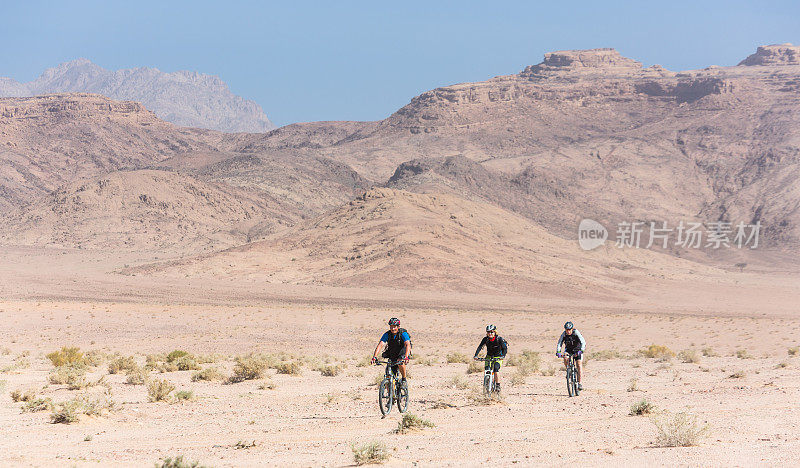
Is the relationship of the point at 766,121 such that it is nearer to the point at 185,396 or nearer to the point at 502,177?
the point at 502,177

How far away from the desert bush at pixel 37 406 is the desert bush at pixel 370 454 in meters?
7.23

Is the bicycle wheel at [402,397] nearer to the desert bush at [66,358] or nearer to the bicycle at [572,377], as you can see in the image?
the bicycle at [572,377]

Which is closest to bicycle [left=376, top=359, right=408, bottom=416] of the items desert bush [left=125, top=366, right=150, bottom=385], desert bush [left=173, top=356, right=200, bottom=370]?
desert bush [left=125, top=366, right=150, bottom=385]

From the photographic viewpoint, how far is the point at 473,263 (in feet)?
212

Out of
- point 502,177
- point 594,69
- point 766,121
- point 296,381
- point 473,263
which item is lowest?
point 296,381

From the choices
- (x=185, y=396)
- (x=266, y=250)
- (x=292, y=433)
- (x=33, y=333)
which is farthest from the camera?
(x=266, y=250)

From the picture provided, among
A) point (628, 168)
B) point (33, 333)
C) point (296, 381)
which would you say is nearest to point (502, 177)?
point (628, 168)

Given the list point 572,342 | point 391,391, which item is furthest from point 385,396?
point 572,342

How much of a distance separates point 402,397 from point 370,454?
395cm

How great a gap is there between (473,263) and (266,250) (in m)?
20.0

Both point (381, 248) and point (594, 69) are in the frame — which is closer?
point (381, 248)

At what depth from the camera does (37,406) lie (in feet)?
46.5

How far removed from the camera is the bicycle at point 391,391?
43.8 ft

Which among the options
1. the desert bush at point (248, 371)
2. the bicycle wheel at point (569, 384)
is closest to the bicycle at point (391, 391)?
the bicycle wheel at point (569, 384)
